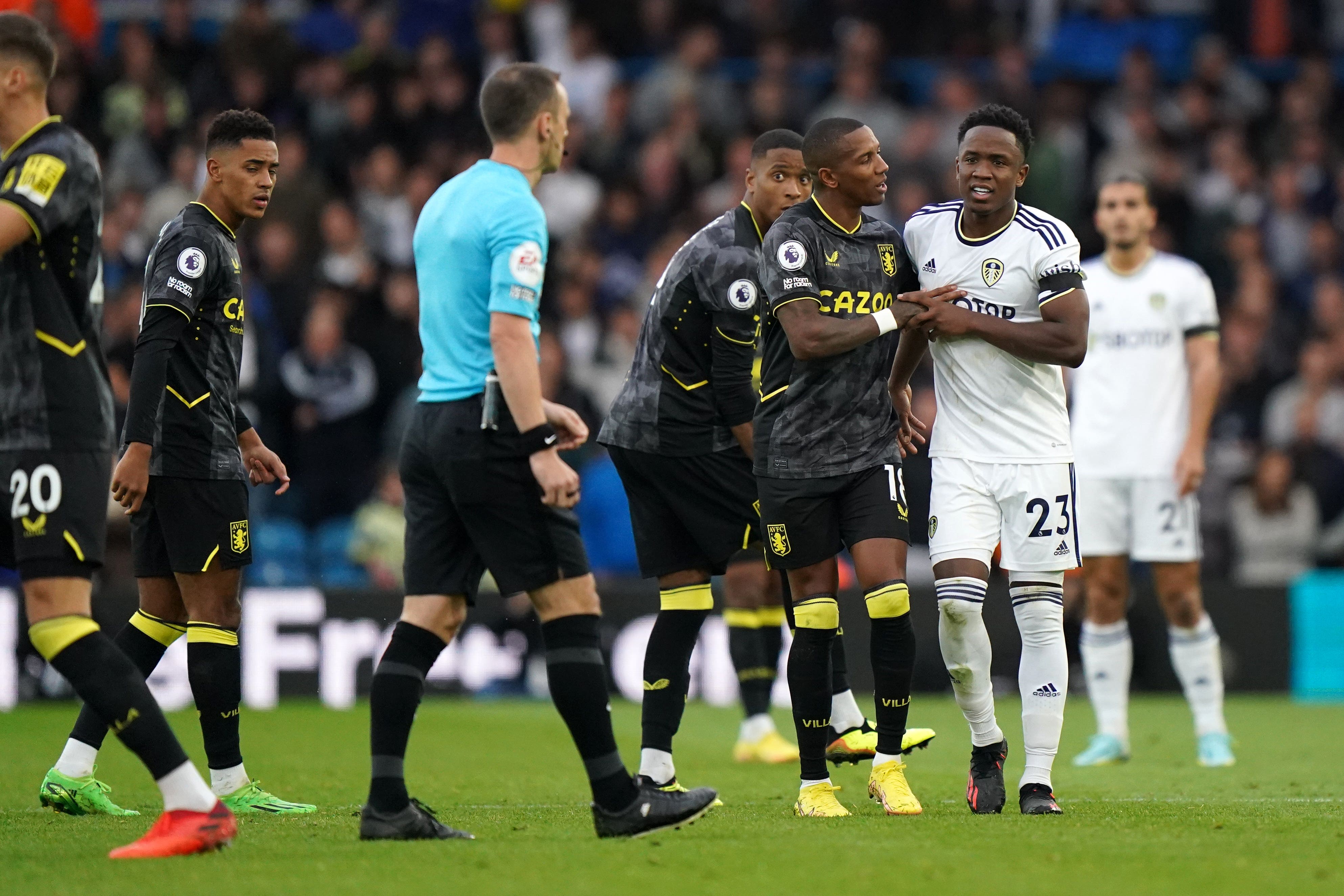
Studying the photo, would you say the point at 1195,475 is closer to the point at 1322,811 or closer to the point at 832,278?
the point at 1322,811

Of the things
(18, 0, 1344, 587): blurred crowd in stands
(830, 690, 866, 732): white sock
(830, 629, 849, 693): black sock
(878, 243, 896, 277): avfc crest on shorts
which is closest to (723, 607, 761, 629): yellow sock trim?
(830, 629, 849, 693): black sock

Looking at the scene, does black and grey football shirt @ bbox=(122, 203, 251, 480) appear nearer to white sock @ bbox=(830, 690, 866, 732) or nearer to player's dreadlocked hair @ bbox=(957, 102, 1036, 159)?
white sock @ bbox=(830, 690, 866, 732)

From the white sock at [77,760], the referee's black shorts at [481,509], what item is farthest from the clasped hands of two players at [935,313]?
the white sock at [77,760]

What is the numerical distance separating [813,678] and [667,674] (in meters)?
0.80

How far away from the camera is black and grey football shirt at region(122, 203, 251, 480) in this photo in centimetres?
693

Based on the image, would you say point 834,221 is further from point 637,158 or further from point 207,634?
point 637,158

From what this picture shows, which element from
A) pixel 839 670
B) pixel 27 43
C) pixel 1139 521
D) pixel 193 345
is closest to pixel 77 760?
pixel 193 345

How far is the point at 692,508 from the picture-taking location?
759 centimetres

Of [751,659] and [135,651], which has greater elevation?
[135,651]

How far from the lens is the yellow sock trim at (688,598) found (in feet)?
25.0

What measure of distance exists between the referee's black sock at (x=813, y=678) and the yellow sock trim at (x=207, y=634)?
232 centimetres

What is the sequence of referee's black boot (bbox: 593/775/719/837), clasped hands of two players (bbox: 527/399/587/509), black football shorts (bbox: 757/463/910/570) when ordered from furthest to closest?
black football shorts (bbox: 757/463/910/570), referee's black boot (bbox: 593/775/719/837), clasped hands of two players (bbox: 527/399/587/509)

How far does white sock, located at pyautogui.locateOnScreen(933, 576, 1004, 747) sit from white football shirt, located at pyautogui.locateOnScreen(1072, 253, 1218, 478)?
11.0 feet

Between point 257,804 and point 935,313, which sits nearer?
point 935,313
